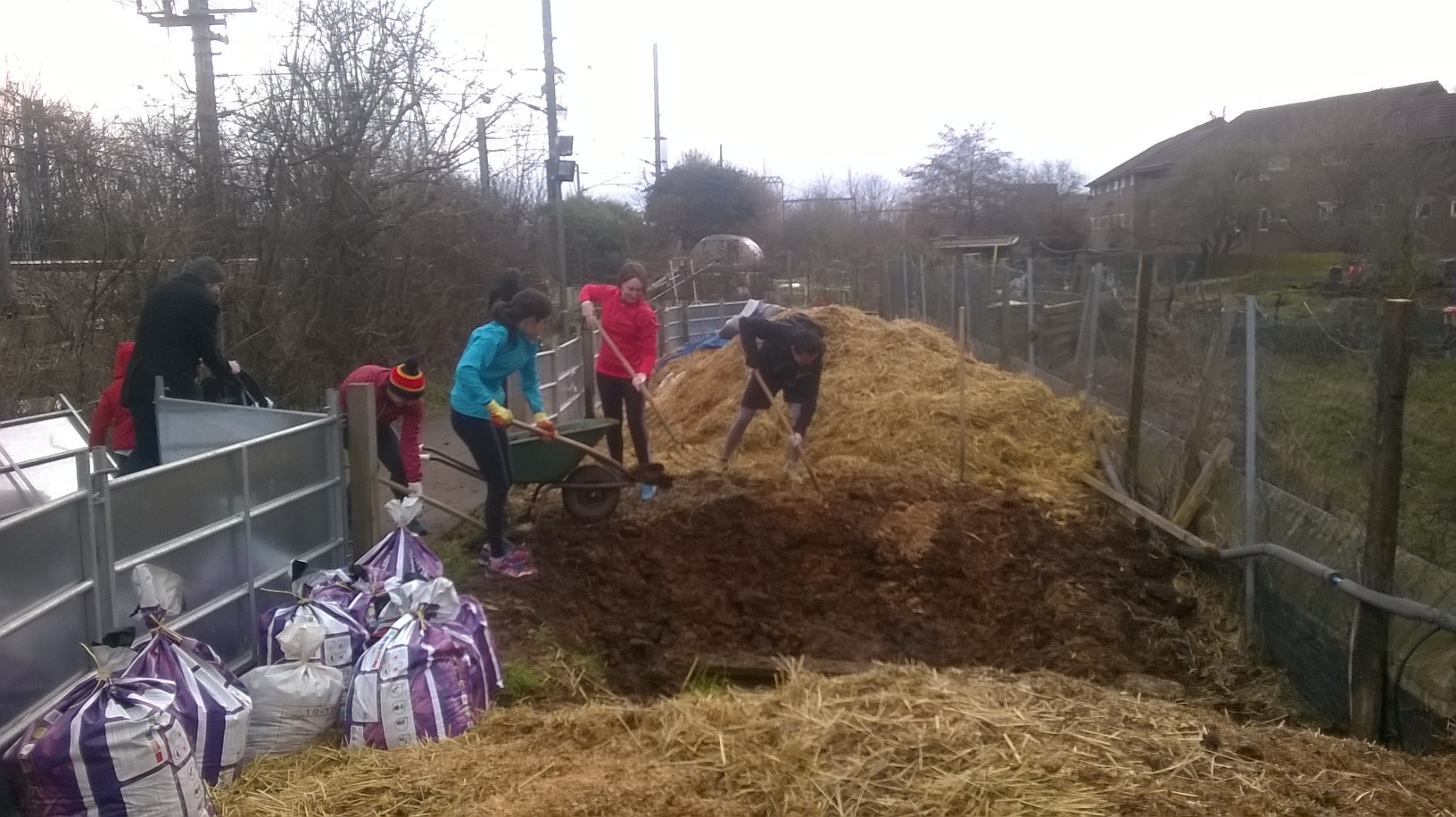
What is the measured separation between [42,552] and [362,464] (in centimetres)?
222

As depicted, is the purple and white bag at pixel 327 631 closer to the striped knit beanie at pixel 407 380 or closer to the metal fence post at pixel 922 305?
the striped knit beanie at pixel 407 380

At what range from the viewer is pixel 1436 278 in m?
16.4

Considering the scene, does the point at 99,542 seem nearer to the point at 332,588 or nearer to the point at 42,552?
the point at 42,552

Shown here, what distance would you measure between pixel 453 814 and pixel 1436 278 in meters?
17.1

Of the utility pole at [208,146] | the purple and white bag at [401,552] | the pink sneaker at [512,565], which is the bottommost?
the pink sneaker at [512,565]

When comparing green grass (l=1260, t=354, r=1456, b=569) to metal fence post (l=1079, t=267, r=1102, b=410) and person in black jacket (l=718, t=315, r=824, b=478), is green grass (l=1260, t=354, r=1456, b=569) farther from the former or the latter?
metal fence post (l=1079, t=267, r=1102, b=410)

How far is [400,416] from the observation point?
20.6 feet

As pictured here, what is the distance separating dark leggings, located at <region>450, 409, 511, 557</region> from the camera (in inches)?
246

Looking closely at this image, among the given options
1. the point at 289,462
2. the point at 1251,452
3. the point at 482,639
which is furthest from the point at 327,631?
the point at 1251,452

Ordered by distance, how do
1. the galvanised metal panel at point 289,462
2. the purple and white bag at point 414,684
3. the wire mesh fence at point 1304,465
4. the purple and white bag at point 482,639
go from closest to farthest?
the purple and white bag at point 414,684
the purple and white bag at point 482,639
the wire mesh fence at point 1304,465
the galvanised metal panel at point 289,462

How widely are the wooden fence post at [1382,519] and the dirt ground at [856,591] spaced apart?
568mm

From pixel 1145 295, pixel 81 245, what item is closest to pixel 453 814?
pixel 1145 295

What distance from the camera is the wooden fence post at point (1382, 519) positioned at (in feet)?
14.0

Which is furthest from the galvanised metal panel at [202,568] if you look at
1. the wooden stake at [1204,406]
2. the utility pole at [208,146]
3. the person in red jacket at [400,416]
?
the utility pole at [208,146]
